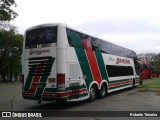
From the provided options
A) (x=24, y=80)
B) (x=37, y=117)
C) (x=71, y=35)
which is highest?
(x=71, y=35)

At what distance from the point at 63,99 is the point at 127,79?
11.2 metres

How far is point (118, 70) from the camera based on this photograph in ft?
65.0

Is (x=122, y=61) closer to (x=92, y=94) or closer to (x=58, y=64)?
(x=92, y=94)

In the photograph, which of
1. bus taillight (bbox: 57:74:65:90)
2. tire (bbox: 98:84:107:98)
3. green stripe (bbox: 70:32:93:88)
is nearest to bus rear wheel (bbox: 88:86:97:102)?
green stripe (bbox: 70:32:93:88)

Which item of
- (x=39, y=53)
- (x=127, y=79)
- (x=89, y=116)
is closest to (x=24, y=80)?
(x=39, y=53)

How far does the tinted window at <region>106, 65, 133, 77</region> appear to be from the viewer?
1791 centimetres

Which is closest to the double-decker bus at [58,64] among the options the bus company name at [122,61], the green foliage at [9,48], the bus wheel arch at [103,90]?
the bus wheel arch at [103,90]

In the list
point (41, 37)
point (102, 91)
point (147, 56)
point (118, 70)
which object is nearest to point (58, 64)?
point (41, 37)

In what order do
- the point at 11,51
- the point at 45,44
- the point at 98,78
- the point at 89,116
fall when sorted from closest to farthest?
the point at 89,116, the point at 45,44, the point at 98,78, the point at 11,51

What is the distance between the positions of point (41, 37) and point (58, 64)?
1.72 metres

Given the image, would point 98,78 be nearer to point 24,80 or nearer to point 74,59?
point 74,59

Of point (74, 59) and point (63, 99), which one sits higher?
point (74, 59)

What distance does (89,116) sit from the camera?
412 inches

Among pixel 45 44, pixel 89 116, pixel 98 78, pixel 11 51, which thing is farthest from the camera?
pixel 11 51
